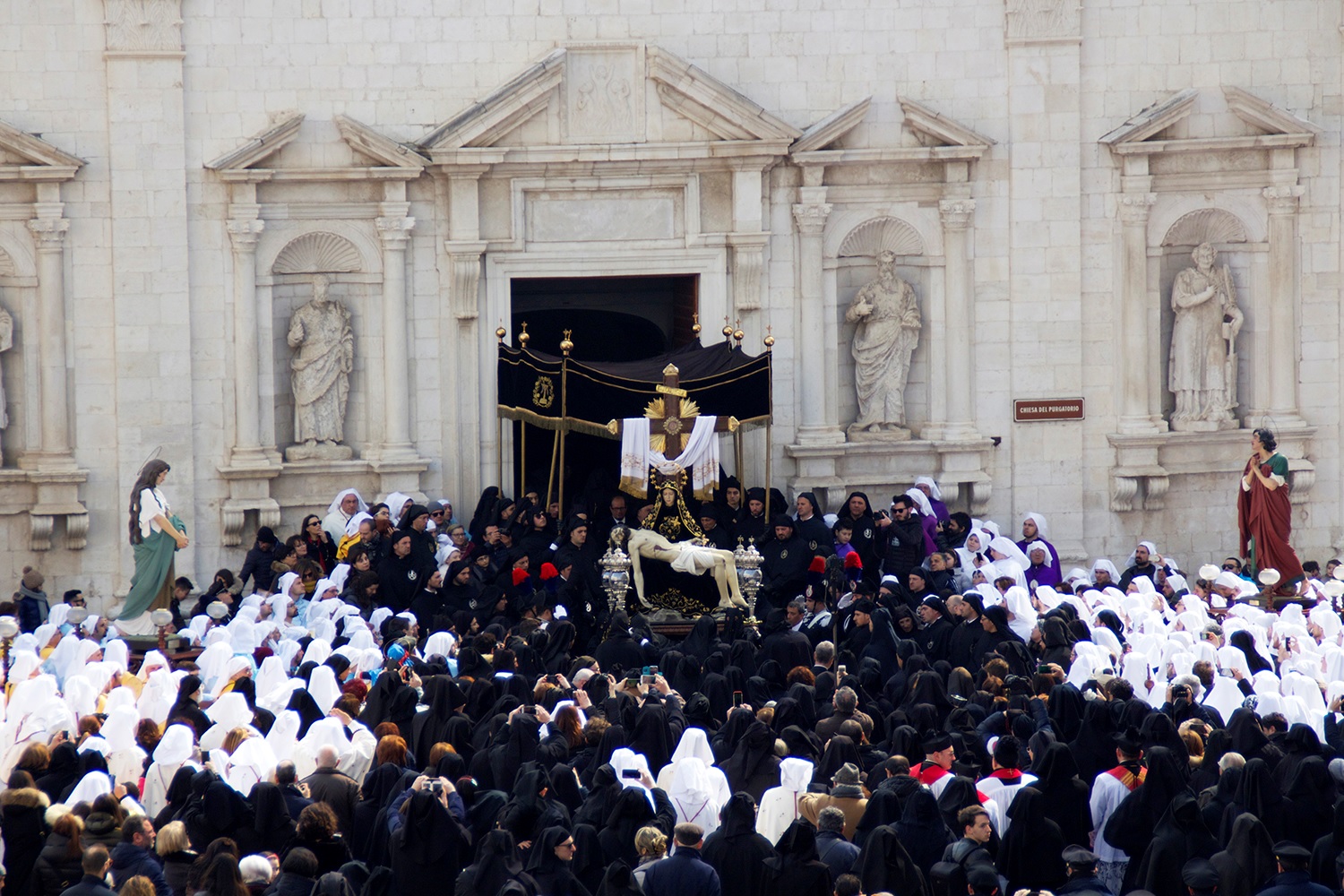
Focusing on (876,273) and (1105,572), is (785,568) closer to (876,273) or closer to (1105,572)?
(1105,572)

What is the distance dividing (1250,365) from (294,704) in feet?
44.4

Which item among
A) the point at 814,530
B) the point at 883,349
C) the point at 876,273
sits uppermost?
the point at 876,273

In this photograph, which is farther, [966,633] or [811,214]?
[811,214]

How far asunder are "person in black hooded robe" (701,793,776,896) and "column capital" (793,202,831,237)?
496 inches

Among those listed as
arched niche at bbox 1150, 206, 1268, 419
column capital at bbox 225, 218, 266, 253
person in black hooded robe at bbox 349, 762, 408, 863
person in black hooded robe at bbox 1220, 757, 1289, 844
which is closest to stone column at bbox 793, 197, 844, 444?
arched niche at bbox 1150, 206, 1268, 419

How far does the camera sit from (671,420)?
22.1 metres

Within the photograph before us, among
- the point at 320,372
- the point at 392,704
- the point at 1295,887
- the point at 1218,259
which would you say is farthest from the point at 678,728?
the point at 1218,259

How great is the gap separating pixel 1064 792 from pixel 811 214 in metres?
11.6

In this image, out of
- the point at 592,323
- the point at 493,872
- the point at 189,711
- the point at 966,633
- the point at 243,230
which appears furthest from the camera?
the point at 592,323

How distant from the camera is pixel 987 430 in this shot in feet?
81.4

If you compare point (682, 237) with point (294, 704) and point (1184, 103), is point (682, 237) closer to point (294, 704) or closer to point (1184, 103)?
point (1184, 103)

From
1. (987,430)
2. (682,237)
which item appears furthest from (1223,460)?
(682,237)

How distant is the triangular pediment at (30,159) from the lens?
74.1 ft

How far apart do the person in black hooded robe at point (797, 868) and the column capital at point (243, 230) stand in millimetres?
13203
